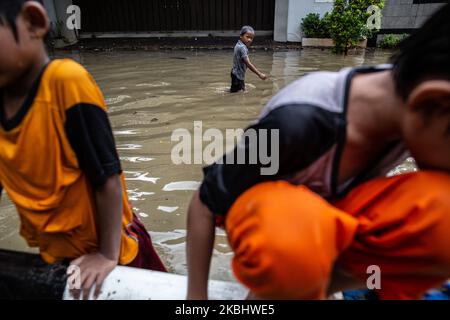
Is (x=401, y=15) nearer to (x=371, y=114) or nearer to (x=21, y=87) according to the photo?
(x=371, y=114)

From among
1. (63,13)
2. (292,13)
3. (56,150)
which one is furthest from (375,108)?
(63,13)

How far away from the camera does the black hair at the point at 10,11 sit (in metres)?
1.01

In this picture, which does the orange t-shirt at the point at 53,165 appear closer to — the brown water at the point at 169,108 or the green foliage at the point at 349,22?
the brown water at the point at 169,108

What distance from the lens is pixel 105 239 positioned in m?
1.34

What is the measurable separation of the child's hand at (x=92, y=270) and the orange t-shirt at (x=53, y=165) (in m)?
0.05

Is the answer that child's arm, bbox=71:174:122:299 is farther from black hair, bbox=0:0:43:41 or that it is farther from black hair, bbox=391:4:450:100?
black hair, bbox=391:4:450:100

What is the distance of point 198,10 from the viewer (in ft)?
43.7

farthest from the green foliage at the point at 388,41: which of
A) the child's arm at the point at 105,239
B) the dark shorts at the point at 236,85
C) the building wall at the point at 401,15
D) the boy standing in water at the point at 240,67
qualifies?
the child's arm at the point at 105,239

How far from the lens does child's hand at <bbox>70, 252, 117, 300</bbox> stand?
1.29m

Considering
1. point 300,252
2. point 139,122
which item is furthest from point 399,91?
point 139,122

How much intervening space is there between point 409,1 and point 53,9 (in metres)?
11.9

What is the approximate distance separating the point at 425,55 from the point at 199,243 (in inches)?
29.8

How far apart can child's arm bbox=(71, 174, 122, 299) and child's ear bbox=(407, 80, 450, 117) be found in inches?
37.0
